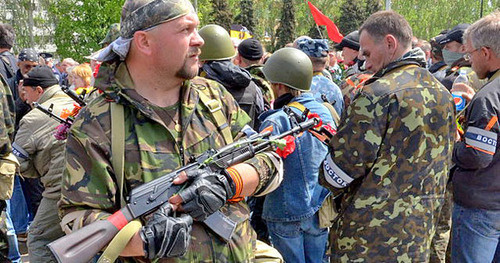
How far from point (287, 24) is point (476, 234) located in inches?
1724

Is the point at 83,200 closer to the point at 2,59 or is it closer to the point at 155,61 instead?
the point at 155,61

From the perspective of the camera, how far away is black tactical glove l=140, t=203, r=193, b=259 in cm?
182

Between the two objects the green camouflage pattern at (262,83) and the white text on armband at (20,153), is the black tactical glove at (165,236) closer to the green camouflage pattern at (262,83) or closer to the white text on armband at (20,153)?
the white text on armband at (20,153)

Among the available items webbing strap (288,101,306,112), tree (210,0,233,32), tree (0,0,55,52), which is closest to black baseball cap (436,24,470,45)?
webbing strap (288,101,306,112)

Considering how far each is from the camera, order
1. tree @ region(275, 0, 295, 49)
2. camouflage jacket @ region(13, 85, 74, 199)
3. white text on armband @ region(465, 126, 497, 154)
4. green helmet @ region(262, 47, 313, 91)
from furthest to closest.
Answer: tree @ region(275, 0, 295, 49) < camouflage jacket @ region(13, 85, 74, 199) < green helmet @ region(262, 47, 313, 91) < white text on armband @ region(465, 126, 497, 154)

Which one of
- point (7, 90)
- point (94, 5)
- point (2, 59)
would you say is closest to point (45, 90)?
point (7, 90)

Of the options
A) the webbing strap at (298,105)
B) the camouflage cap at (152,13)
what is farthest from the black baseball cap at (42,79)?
the camouflage cap at (152,13)

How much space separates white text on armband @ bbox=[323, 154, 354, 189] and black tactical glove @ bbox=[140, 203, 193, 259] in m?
1.19

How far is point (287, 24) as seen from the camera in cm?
4584

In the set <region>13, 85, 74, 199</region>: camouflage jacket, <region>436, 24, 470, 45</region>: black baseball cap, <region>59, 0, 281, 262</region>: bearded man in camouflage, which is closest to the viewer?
<region>59, 0, 281, 262</region>: bearded man in camouflage

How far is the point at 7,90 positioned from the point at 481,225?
4469mm

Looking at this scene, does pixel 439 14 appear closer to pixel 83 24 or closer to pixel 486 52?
pixel 83 24

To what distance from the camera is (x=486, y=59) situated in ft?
11.4

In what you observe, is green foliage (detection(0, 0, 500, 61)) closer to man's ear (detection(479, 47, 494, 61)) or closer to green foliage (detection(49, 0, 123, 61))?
green foliage (detection(49, 0, 123, 61))
